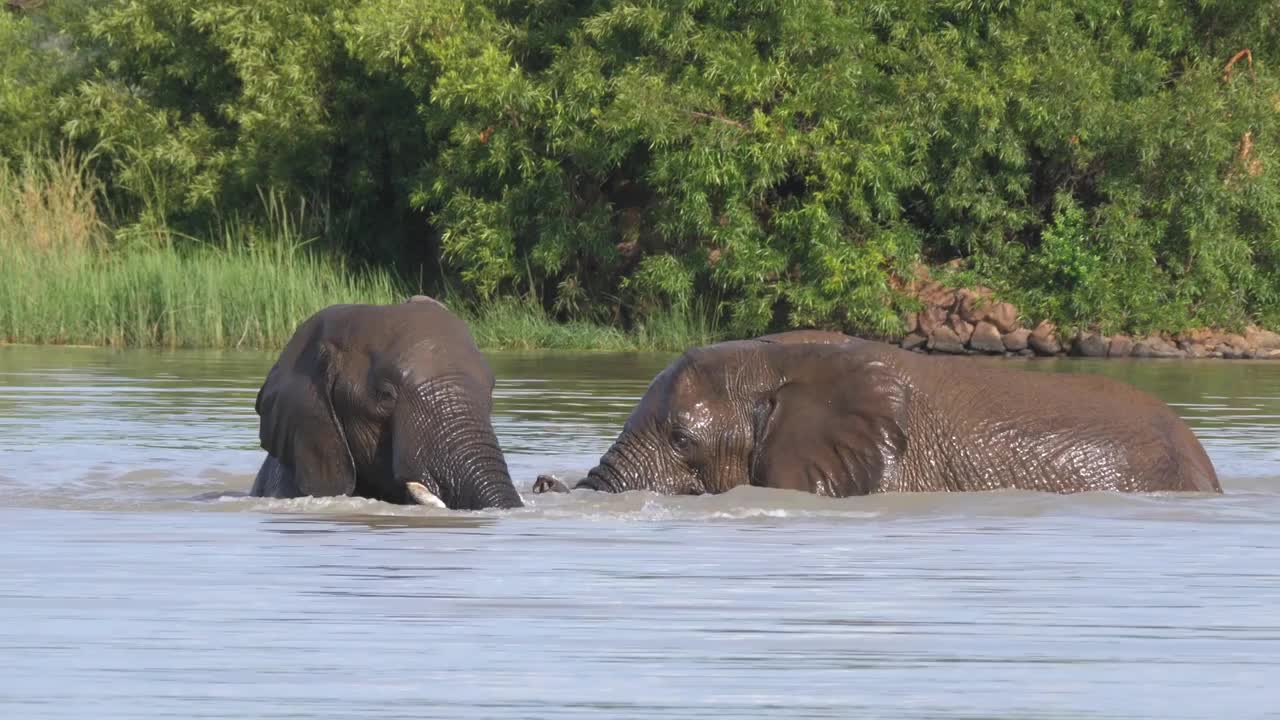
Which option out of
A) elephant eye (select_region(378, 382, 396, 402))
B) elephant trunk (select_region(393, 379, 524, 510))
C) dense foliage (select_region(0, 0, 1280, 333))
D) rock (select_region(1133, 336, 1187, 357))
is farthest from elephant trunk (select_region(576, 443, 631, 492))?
rock (select_region(1133, 336, 1187, 357))

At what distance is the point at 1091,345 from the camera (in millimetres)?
23609

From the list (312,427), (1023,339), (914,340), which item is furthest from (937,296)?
(312,427)

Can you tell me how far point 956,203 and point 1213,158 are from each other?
8.74 feet

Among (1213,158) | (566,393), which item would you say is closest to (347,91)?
(1213,158)

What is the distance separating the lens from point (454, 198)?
83.6 ft

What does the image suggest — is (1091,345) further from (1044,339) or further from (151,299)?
(151,299)

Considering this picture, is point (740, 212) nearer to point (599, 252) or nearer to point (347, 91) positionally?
point (599, 252)

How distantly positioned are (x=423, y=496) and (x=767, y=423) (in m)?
1.31

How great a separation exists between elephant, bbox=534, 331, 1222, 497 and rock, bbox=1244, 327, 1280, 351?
15551mm

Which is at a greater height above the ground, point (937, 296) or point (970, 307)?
point (937, 296)

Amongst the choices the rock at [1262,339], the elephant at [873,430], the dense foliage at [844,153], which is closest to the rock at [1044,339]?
the dense foliage at [844,153]

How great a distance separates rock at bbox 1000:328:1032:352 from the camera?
23.8m

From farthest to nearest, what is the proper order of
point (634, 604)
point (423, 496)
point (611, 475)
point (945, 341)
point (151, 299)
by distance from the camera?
point (945, 341) < point (151, 299) < point (611, 475) < point (423, 496) < point (634, 604)

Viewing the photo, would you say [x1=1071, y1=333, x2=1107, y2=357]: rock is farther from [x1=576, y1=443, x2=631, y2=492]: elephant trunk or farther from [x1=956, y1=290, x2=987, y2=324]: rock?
[x1=576, y1=443, x2=631, y2=492]: elephant trunk
